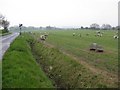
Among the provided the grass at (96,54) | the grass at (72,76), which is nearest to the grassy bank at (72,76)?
the grass at (72,76)

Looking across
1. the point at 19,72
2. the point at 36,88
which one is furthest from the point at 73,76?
the point at 36,88

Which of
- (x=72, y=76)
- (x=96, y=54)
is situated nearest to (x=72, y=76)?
(x=72, y=76)

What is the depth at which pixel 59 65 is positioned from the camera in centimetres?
2811

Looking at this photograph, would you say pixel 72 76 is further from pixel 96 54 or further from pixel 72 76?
pixel 96 54

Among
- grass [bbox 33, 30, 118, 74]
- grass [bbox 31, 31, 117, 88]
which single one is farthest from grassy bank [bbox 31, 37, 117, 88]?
grass [bbox 33, 30, 118, 74]

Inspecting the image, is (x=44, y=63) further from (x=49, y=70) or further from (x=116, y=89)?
(x=116, y=89)

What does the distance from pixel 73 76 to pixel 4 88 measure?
905cm

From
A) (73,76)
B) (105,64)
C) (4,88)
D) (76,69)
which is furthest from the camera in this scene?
(105,64)

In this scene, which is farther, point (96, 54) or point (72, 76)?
A: point (96, 54)

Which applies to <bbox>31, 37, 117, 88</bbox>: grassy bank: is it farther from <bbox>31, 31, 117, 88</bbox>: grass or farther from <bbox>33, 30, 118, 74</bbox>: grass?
<bbox>33, 30, 118, 74</bbox>: grass

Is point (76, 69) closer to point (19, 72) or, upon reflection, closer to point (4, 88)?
point (19, 72)

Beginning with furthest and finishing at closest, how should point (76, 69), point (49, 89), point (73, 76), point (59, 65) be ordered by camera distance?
point (59, 65)
point (76, 69)
point (73, 76)
point (49, 89)

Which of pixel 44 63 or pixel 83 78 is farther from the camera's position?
pixel 44 63

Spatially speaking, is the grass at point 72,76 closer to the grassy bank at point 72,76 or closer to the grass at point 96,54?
the grassy bank at point 72,76
